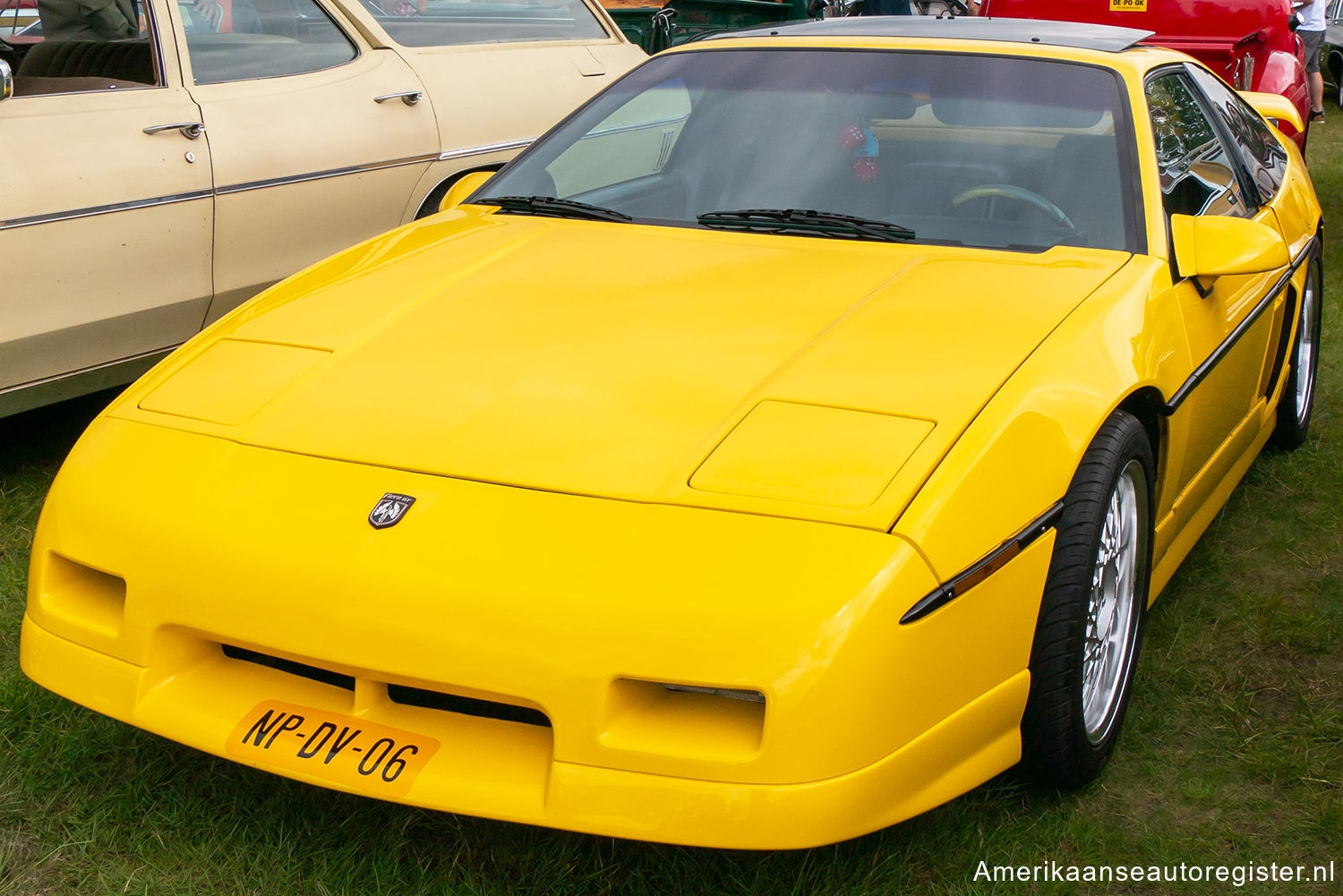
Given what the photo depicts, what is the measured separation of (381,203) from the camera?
4.64 meters

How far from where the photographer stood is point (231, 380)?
2.54 meters

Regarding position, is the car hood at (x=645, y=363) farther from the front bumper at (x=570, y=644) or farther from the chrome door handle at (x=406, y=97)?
the chrome door handle at (x=406, y=97)

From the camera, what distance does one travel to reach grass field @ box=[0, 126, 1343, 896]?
7.29 ft

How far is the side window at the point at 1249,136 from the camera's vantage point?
145 inches

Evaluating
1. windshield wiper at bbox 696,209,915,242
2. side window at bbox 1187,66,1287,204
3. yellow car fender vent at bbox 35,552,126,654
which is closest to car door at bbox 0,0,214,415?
yellow car fender vent at bbox 35,552,126,654

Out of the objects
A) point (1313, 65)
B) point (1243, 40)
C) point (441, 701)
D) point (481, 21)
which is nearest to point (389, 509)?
point (441, 701)

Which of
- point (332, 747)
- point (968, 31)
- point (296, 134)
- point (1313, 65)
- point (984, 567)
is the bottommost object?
point (1313, 65)

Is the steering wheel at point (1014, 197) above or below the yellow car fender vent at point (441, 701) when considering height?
above

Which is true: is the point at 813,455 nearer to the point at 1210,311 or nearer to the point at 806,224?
the point at 806,224

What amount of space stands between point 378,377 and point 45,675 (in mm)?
759

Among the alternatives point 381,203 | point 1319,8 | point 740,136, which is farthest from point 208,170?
point 1319,8

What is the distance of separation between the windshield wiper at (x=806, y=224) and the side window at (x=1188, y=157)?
2.01ft

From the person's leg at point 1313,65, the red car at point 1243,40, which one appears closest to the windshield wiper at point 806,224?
the red car at point 1243,40

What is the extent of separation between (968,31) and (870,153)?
0.55m
